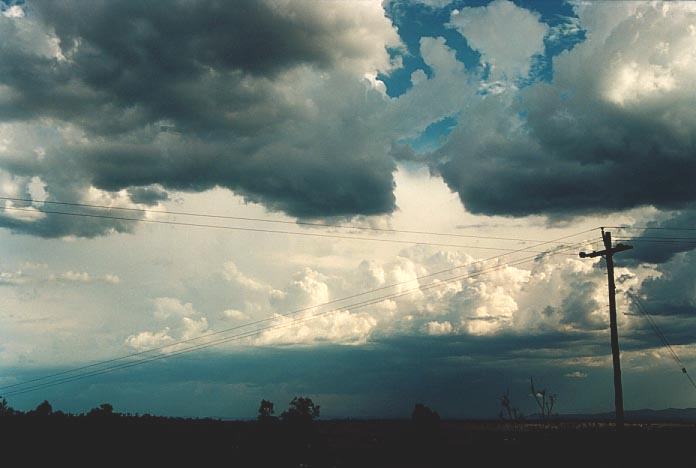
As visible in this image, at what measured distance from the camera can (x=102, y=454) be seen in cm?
4506

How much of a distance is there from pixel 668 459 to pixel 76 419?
158ft

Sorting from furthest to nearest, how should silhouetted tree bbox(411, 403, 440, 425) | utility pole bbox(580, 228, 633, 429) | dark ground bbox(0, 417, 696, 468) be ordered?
1. silhouetted tree bbox(411, 403, 440, 425)
2. dark ground bbox(0, 417, 696, 468)
3. utility pole bbox(580, 228, 633, 429)

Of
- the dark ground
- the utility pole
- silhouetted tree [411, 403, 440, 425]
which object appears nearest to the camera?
the utility pole

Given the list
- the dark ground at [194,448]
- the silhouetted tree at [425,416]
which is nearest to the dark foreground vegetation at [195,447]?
the dark ground at [194,448]

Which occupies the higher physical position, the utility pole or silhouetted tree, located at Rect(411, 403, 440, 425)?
the utility pole

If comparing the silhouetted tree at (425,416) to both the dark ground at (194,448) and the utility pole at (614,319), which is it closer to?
the dark ground at (194,448)

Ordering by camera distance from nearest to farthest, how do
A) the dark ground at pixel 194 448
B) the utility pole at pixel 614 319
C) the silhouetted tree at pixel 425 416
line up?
the utility pole at pixel 614 319 → the dark ground at pixel 194 448 → the silhouetted tree at pixel 425 416

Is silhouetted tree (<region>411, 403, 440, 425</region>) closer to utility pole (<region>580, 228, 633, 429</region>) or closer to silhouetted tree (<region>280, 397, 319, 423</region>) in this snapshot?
silhouetted tree (<region>280, 397, 319, 423</region>)

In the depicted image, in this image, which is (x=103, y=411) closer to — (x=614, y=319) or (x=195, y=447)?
(x=195, y=447)

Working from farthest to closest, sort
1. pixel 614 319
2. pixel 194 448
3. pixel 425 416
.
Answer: pixel 425 416
pixel 194 448
pixel 614 319

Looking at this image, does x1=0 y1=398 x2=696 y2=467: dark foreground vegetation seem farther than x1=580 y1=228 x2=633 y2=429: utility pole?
Yes

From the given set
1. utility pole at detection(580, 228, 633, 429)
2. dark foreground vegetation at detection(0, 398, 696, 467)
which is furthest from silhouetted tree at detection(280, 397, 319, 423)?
utility pole at detection(580, 228, 633, 429)

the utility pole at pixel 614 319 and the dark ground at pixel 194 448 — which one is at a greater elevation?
the utility pole at pixel 614 319

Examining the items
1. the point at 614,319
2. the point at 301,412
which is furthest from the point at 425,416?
the point at 614,319
